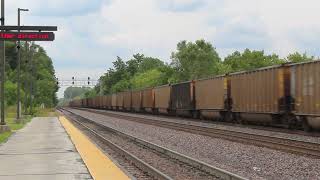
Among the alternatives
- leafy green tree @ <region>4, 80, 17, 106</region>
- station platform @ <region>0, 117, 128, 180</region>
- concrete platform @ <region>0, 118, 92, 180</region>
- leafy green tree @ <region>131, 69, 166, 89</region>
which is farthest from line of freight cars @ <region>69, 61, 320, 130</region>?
leafy green tree @ <region>131, 69, 166, 89</region>

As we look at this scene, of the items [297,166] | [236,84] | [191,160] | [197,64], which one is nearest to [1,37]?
[236,84]

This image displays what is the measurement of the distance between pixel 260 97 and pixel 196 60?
9321 centimetres

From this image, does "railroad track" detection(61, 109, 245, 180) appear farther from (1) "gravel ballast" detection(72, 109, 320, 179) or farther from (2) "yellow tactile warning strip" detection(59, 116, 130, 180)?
(2) "yellow tactile warning strip" detection(59, 116, 130, 180)

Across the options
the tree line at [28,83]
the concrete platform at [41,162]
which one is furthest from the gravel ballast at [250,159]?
the tree line at [28,83]

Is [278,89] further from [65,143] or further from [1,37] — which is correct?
[1,37]

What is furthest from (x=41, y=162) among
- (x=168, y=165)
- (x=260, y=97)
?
(x=260, y=97)

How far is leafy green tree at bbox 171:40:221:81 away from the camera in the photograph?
120062 millimetres

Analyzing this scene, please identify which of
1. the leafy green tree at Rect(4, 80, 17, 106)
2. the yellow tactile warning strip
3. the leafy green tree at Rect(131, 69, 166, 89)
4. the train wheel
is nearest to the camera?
the yellow tactile warning strip

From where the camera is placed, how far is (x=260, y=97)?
95.9ft

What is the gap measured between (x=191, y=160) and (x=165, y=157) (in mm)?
2436

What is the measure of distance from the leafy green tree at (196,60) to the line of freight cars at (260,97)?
69963 millimetres

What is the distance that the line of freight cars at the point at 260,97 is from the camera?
23.9 metres

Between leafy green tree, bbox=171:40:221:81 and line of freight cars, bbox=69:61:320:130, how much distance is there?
230 ft

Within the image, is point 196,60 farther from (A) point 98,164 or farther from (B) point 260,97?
(A) point 98,164
